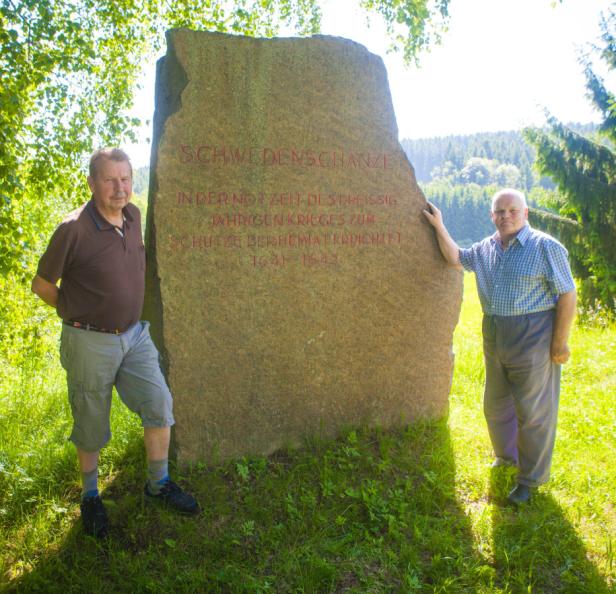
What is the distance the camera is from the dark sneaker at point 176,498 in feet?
10.2

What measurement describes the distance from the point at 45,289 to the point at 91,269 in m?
0.28

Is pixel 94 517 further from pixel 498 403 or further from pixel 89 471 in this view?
pixel 498 403

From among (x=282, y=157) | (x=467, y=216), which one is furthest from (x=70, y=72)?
(x=467, y=216)

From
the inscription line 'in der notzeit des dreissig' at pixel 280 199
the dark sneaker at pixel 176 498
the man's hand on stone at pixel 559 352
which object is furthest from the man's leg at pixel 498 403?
the dark sneaker at pixel 176 498

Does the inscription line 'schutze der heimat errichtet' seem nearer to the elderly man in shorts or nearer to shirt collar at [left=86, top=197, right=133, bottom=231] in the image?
the elderly man in shorts

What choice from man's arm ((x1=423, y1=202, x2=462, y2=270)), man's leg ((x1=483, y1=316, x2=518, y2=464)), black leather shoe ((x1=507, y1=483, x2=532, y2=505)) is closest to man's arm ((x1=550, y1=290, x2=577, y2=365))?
man's leg ((x1=483, y1=316, x2=518, y2=464))

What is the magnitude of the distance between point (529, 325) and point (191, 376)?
2.09 meters

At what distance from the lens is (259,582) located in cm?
267

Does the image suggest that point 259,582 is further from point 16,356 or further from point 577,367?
point 16,356

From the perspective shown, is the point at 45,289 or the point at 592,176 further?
the point at 592,176

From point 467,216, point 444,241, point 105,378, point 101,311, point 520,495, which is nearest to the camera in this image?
point 101,311

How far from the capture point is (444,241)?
153 inches

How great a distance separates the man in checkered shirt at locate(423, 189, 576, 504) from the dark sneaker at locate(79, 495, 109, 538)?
2.32 metres

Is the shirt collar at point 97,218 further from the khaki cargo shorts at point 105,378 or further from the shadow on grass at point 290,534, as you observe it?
the shadow on grass at point 290,534
